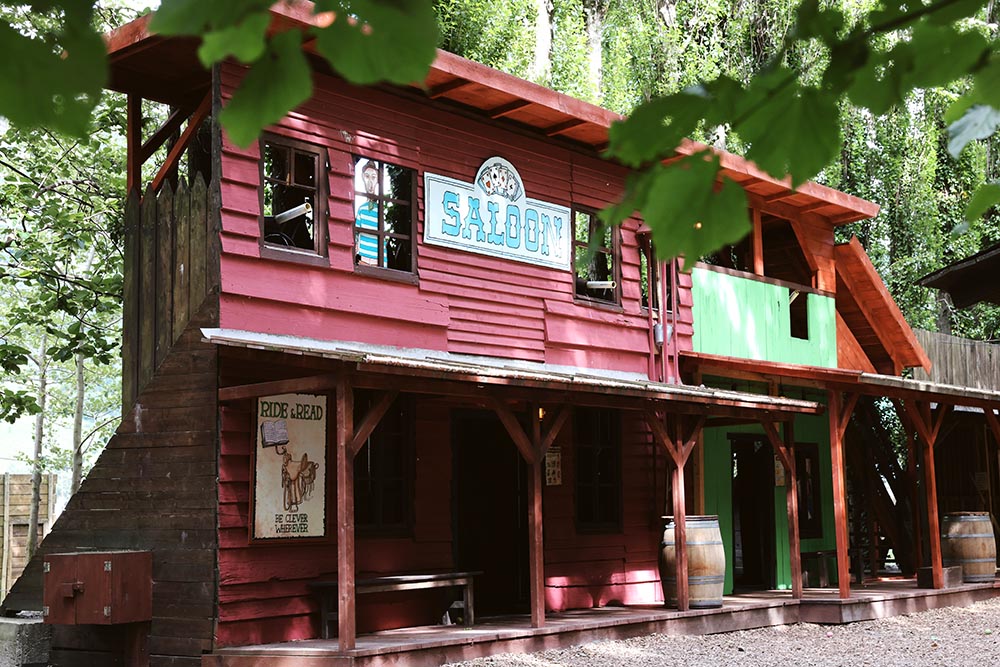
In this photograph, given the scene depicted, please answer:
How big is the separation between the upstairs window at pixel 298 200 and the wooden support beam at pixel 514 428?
6.74ft

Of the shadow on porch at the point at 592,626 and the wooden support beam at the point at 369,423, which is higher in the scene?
the wooden support beam at the point at 369,423

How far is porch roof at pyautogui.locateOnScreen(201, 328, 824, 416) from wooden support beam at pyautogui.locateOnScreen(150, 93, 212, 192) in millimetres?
1946

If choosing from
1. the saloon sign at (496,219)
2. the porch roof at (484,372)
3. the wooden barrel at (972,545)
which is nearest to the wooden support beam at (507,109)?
the saloon sign at (496,219)

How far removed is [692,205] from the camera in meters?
1.80

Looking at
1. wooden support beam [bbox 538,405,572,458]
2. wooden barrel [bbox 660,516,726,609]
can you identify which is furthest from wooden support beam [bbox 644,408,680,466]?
wooden support beam [bbox 538,405,572,458]

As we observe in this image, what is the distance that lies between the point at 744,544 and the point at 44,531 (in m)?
10.3

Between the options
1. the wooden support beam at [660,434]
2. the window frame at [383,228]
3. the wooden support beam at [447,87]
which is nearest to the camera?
the window frame at [383,228]

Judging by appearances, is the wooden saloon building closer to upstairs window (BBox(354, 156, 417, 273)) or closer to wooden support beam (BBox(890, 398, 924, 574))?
upstairs window (BBox(354, 156, 417, 273))

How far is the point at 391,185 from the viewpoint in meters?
11.7

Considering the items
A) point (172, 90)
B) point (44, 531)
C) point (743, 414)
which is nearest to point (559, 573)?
point (743, 414)

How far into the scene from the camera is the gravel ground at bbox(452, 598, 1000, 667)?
411 inches

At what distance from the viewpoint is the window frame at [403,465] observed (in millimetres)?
11242

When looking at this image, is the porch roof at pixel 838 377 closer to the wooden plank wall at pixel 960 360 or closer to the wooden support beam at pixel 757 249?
the wooden support beam at pixel 757 249

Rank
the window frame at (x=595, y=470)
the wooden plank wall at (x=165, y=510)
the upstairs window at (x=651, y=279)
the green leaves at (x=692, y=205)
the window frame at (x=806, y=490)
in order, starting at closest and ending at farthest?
the green leaves at (x=692, y=205) → the wooden plank wall at (x=165, y=510) → the window frame at (x=595, y=470) → the upstairs window at (x=651, y=279) → the window frame at (x=806, y=490)
